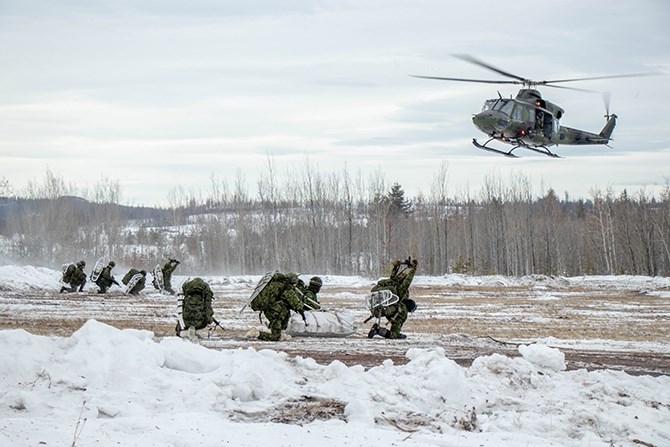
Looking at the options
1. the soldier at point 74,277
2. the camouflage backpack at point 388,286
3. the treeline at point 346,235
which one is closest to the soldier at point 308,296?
the camouflage backpack at point 388,286

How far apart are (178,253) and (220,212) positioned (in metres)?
7.53

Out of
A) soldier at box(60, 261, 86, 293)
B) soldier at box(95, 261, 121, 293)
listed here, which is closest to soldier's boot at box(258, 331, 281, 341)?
soldier at box(95, 261, 121, 293)

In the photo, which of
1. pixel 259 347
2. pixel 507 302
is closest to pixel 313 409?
pixel 259 347

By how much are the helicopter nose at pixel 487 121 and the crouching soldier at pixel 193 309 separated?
39.0ft

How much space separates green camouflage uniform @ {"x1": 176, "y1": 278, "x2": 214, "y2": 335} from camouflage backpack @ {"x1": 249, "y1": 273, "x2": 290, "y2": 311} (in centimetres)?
105

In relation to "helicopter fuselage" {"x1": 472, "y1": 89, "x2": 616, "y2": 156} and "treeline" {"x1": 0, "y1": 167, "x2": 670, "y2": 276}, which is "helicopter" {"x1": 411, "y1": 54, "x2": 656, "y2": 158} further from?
"treeline" {"x1": 0, "y1": 167, "x2": 670, "y2": 276}

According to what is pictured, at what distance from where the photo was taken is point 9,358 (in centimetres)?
984

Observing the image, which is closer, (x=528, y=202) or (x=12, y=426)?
(x=12, y=426)

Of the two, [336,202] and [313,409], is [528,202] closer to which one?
[336,202]

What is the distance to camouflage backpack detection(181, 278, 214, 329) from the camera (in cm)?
1758

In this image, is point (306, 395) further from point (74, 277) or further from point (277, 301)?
point (74, 277)

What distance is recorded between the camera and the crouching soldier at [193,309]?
17.6 metres

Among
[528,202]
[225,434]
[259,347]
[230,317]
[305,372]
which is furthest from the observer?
[528,202]

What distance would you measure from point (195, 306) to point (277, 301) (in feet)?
6.00
